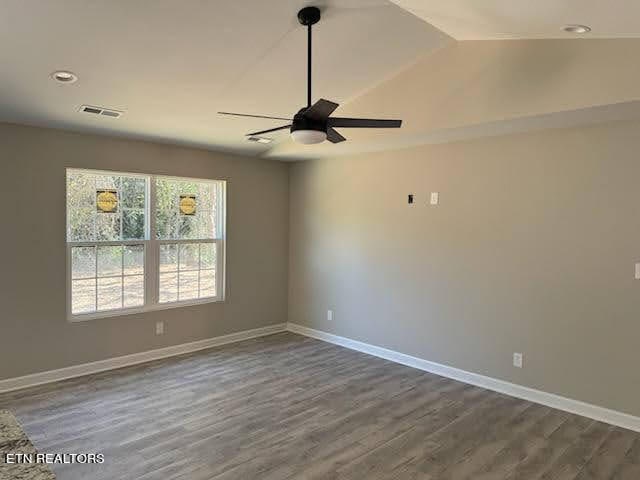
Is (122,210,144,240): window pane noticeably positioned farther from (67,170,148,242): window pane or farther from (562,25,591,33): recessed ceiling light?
(562,25,591,33): recessed ceiling light

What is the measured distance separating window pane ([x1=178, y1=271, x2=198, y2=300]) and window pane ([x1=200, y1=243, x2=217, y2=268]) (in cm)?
18

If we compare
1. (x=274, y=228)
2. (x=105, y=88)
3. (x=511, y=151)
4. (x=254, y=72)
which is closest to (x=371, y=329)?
(x=274, y=228)

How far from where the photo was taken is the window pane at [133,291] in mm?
4906

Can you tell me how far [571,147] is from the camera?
148 inches

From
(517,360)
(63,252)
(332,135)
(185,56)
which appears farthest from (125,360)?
(517,360)

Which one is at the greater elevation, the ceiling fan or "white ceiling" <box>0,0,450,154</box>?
"white ceiling" <box>0,0,450,154</box>

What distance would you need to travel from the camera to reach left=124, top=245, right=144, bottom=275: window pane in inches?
193

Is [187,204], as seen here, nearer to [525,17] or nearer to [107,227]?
[107,227]

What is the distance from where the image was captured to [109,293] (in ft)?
15.7

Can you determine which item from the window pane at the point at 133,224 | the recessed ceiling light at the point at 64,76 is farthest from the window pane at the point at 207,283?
the recessed ceiling light at the point at 64,76

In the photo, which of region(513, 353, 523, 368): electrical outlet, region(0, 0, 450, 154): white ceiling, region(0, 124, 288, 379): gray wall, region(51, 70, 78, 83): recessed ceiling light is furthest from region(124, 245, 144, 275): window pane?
region(513, 353, 523, 368): electrical outlet

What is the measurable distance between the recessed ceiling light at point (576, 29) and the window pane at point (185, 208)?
13.5 ft

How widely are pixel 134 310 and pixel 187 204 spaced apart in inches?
54.1

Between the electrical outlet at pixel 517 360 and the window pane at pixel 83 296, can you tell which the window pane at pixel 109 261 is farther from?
the electrical outlet at pixel 517 360
